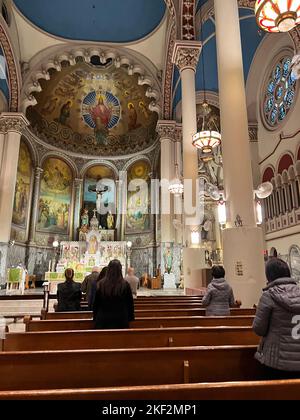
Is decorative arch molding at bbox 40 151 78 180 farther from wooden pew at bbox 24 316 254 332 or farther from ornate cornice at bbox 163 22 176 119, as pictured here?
wooden pew at bbox 24 316 254 332

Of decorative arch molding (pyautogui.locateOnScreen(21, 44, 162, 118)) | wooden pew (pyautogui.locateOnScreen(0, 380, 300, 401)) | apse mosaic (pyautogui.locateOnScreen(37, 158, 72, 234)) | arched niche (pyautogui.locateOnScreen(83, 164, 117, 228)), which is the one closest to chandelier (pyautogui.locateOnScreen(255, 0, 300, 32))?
wooden pew (pyautogui.locateOnScreen(0, 380, 300, 401))

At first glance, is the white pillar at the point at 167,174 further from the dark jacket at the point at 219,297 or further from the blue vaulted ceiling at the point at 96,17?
the dark jacket at the point at 219,297

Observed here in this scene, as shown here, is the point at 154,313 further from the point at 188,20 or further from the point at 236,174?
the point at 188,20

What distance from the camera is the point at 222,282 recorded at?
3.86 metres

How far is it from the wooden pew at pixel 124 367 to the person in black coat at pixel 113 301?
94 centimetres

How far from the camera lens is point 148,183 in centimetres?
2186

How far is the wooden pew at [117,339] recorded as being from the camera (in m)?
2.79

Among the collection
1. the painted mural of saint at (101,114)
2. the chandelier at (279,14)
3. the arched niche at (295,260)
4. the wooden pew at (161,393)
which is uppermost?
the painted mural of saint at (101,114)

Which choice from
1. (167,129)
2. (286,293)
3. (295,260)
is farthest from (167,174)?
(286,293)

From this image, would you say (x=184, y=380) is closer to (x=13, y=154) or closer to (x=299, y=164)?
(x=299, y=164)

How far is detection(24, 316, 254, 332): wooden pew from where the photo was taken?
3.51 metres

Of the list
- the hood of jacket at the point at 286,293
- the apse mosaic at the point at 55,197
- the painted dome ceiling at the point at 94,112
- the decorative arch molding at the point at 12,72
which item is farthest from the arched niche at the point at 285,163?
the apse mosaic at the point at 55,197
